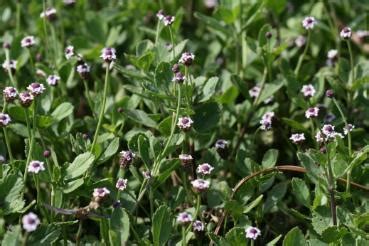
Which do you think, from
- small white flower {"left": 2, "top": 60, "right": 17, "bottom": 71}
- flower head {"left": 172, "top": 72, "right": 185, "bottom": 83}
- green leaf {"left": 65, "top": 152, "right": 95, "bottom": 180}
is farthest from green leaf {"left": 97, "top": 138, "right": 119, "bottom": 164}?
small white flower {"left": 2, "top": 60, "right": 17, "bottom": 71}

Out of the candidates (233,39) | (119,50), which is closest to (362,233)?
(233,39)

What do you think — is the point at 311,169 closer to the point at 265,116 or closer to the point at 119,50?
the point at 265,116

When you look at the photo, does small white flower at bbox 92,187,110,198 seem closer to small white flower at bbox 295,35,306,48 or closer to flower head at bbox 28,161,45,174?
flower head at bbox 28,161,45,174

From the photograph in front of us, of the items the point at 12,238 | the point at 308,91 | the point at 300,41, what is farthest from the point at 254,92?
the point at 12,238

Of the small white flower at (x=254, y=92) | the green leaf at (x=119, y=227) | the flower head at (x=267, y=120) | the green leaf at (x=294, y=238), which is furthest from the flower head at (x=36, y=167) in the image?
the small white flower at (x=254, y=92)

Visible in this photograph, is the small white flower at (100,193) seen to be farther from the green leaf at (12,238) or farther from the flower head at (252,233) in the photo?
the flower head at (252,233)

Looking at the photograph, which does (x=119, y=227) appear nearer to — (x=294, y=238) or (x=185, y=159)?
(x=185, y=159)
